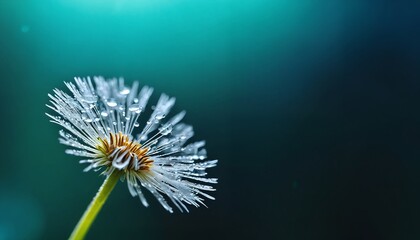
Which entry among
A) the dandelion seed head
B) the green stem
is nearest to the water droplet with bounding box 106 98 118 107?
the dandelion seed head

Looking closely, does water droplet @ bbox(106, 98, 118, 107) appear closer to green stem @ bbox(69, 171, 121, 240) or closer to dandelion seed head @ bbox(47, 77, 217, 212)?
dandelion seed head @ bbox(47, 77, 217, 212)

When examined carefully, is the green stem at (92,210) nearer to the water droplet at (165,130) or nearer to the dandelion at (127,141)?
the dandelion at (127,141)

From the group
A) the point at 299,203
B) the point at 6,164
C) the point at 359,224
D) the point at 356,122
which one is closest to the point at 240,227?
the point at 299,203

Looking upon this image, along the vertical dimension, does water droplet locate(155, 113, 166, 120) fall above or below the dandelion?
above

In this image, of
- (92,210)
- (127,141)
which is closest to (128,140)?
(127,141)

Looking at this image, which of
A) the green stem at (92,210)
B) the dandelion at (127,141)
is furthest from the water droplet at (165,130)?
the green stem at (92,210)

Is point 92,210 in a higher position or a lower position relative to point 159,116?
lower

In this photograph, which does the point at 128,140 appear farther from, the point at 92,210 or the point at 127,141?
the point at 92,210

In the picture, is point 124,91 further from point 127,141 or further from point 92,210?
point 92,210

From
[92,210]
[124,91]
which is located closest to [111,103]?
[124,91]

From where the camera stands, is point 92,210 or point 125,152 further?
point 125,152
